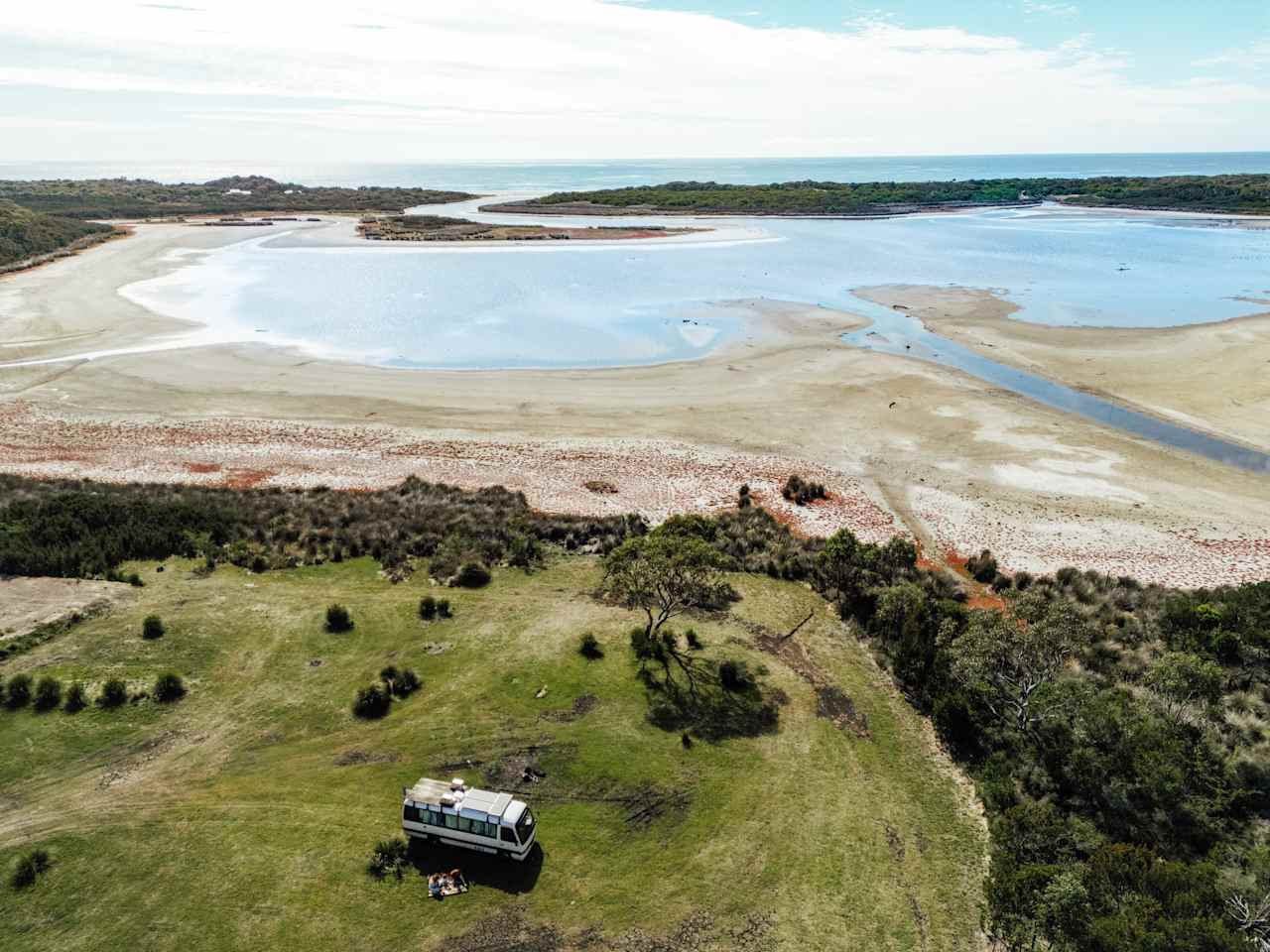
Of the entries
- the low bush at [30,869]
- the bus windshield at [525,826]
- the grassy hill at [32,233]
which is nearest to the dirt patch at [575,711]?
the bus windshield at [525,826]

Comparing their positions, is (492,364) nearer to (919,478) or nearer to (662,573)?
(919,478)

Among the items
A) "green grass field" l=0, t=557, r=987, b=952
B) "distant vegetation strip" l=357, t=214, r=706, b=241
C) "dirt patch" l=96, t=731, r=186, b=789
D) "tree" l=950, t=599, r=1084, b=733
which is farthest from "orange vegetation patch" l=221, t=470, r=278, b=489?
"distant vegetation strip" l=357, t=214, r=706, b=241

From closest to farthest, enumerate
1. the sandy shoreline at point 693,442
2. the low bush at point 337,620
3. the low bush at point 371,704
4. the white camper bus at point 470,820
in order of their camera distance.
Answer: the white camper bus at point 470,820, the low bush at point 371,704, the low bush at point 337,620, the sandy shoreline at point 693,442

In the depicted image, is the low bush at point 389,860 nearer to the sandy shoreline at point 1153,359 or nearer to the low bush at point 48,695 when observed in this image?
the low bush at point 48,695

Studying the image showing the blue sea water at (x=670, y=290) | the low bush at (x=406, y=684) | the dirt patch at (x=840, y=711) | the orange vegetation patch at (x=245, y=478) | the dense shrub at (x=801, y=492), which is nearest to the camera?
the dirt patch at (x=840, y=711)

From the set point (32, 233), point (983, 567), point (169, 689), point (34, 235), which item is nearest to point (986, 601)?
point (983, 567)

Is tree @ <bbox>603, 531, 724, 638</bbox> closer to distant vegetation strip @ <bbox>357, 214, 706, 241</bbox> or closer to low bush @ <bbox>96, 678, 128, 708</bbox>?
low bush @ <bbox>96, 678, 128, 708</bbox>
